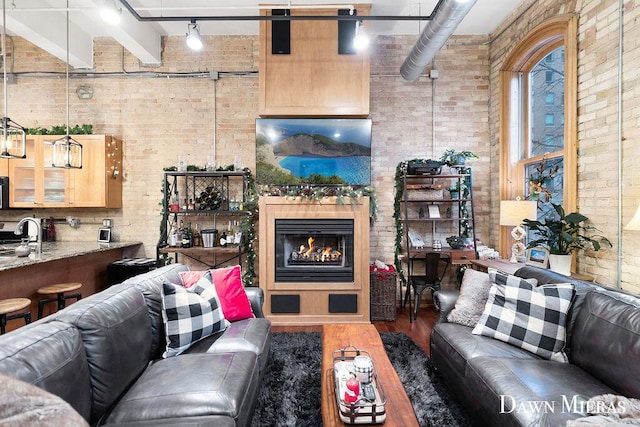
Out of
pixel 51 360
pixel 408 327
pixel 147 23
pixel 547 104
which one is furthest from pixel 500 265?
pixel 147 23

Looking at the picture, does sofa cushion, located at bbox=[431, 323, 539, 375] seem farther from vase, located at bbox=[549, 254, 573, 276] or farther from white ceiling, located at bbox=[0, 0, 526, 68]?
white ceiling, located at bbox=[0, 0, 526, 68]

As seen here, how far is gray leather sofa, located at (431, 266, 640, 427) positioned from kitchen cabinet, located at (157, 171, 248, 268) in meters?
3.10

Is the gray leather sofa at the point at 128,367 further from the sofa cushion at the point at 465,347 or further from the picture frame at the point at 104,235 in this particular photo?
the picture frame at the point at 104,235

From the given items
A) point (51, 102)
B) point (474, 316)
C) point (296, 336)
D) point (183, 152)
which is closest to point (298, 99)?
point (183, 152)

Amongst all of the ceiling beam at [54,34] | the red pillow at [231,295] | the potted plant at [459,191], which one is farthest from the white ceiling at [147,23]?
the red pillow at [231,295]

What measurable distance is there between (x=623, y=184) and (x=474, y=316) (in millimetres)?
1654

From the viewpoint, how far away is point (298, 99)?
409cm

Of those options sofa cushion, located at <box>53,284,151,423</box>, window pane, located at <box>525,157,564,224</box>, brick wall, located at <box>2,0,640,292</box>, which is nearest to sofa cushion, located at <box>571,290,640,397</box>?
window pane, located at <box>525,157,564,224</box>

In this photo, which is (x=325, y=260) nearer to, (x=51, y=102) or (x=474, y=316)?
(x=474, y=316)

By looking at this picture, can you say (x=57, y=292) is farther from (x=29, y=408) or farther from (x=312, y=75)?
(x=312, y=75)

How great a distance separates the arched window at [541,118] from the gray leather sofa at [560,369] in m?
1.59

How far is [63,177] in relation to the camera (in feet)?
14.9

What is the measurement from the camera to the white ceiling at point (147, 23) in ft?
12.3

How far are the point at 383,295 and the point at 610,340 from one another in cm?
248
